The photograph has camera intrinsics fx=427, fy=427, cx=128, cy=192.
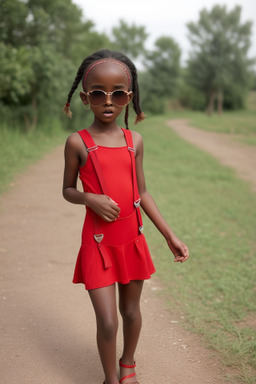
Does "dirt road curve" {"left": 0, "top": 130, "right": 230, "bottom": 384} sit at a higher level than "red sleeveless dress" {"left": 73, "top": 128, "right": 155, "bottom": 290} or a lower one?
lower

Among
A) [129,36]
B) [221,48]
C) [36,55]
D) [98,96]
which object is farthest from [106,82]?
[129,36]

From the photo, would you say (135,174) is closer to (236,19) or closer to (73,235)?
(73,235)

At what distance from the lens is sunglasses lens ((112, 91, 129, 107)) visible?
2051 millimetres

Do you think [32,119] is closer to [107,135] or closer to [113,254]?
[107,135]

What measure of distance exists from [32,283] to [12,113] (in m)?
10.4

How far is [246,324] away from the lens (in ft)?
10.6

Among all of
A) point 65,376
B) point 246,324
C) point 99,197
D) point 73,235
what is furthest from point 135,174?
point 73,235

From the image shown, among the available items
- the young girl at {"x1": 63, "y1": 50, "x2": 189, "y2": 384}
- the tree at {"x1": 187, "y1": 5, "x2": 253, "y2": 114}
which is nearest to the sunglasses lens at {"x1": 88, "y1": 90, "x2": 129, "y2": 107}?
the young girl at {"x1": 63, "y1": 50, "x2": 189, "y2": 384}

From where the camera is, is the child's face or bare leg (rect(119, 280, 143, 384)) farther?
bare leg (rect(119, 280, 143, 384))

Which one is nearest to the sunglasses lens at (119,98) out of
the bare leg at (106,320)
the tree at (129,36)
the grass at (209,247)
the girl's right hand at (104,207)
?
the girl's right hand at (104,207)

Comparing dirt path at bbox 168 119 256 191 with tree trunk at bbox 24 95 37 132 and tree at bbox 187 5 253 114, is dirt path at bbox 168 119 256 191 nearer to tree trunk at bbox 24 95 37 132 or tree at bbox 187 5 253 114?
tree trunk at bbox 24 95 37 132

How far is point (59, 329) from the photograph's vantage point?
2.99 metres

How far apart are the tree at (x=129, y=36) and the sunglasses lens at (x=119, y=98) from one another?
47868 millimetres

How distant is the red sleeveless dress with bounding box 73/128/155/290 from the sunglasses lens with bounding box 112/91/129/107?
6.7 inches
